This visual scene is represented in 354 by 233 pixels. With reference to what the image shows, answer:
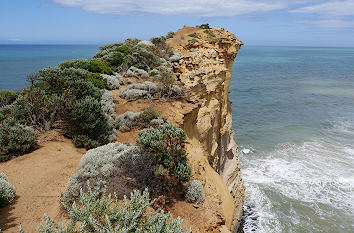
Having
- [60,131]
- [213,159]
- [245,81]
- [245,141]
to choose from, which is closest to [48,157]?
[60,131]

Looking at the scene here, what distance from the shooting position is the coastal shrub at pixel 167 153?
650cm

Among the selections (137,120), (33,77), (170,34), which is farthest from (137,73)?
(170,34)

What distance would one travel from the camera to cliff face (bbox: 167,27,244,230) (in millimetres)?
9352

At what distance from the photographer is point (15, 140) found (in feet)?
25.5

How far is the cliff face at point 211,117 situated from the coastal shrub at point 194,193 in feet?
2.93

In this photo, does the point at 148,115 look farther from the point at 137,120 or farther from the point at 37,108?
the point at 37,108

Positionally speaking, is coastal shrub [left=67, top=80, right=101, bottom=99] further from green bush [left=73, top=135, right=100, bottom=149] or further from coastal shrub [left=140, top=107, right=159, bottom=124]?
coastal shrub [left=140, top=107, right=159, bottom=124]

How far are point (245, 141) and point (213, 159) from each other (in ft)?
43.9

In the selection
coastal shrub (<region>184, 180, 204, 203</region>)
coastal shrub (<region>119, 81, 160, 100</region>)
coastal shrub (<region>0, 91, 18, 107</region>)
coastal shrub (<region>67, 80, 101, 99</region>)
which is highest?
coastal shrub (<region>67, 80, 101, 99</region>)

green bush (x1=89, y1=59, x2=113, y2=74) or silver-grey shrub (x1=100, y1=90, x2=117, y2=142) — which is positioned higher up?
green bush (x1=89, y1=59, x2=113, y2=74)

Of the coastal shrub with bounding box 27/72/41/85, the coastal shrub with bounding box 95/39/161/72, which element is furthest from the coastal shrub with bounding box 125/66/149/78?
the coastal shrub with bounding box 27/72/41/85

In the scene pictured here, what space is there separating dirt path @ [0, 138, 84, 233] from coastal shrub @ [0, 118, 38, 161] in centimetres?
25

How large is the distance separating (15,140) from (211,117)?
9.53m

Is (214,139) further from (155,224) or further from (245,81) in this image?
(245,81)
